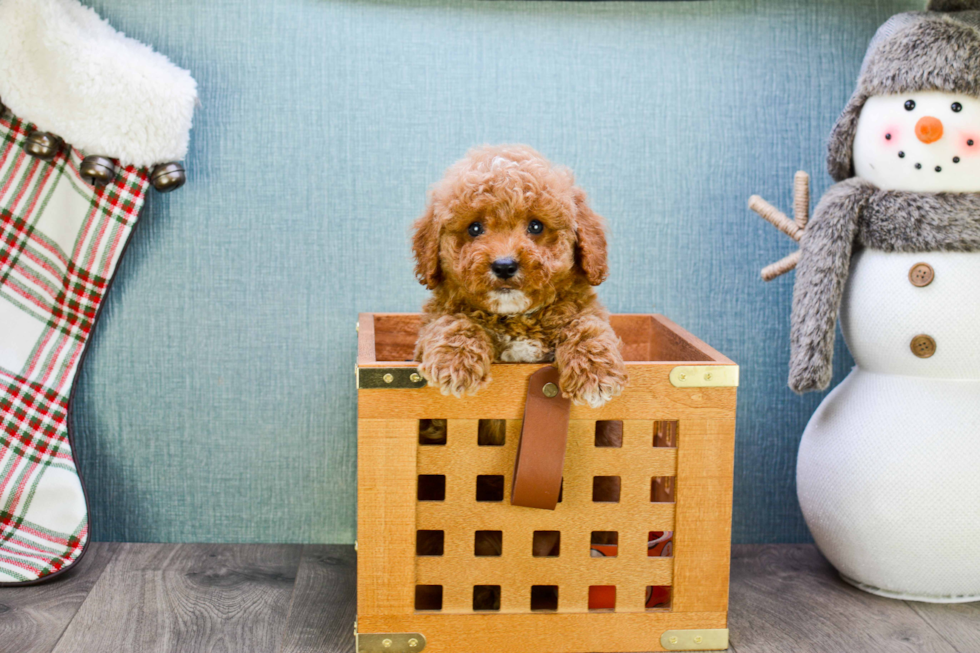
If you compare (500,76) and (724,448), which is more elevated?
(500,76)

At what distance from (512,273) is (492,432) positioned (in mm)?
234

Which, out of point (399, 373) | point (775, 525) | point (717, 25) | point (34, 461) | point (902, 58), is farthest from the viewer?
point (775, 525)

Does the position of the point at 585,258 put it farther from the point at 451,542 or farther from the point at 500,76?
the point at 500,76

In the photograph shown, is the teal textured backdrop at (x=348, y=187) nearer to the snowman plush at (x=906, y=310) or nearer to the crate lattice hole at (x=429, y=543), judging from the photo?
the snowman plush at (x=906, y=310)

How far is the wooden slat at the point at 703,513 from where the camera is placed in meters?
1.07

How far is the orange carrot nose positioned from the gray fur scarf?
80 mm

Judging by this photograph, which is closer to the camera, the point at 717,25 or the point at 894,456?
the point at 894,456

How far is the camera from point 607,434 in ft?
3.74

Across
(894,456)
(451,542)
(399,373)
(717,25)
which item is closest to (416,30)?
(717,25)

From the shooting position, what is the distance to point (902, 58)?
1.17 m

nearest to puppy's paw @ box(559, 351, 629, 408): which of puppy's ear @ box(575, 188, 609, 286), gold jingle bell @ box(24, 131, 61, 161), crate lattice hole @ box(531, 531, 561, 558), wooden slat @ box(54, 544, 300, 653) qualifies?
puppy's ear @ box(575, 188, 609, 286)

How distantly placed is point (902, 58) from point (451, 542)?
91cm

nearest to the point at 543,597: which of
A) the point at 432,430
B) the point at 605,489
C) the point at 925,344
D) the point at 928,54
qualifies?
the point at 605,489

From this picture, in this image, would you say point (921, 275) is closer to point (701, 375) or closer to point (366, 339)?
point (701, 375)
